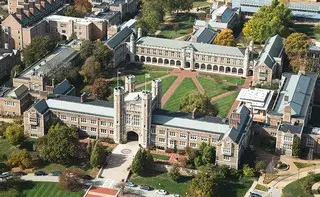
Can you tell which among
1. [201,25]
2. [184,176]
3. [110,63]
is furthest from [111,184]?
[201,25]

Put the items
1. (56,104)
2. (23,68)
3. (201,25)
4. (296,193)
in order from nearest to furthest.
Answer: (296,193)
(56,104)
(23,68)
(201,25)

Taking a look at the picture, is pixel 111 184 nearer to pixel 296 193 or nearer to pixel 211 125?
pixel 211 125

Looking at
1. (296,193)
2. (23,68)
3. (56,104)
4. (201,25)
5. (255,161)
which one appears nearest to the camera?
(296,193)

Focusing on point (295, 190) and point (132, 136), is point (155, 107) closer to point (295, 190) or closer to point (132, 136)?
point (132, 136)

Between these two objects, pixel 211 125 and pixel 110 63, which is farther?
pixel 110 63

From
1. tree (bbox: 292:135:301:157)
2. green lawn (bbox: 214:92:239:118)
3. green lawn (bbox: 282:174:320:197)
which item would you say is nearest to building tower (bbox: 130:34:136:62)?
green lawn (bbox: 214:92:239:118)
